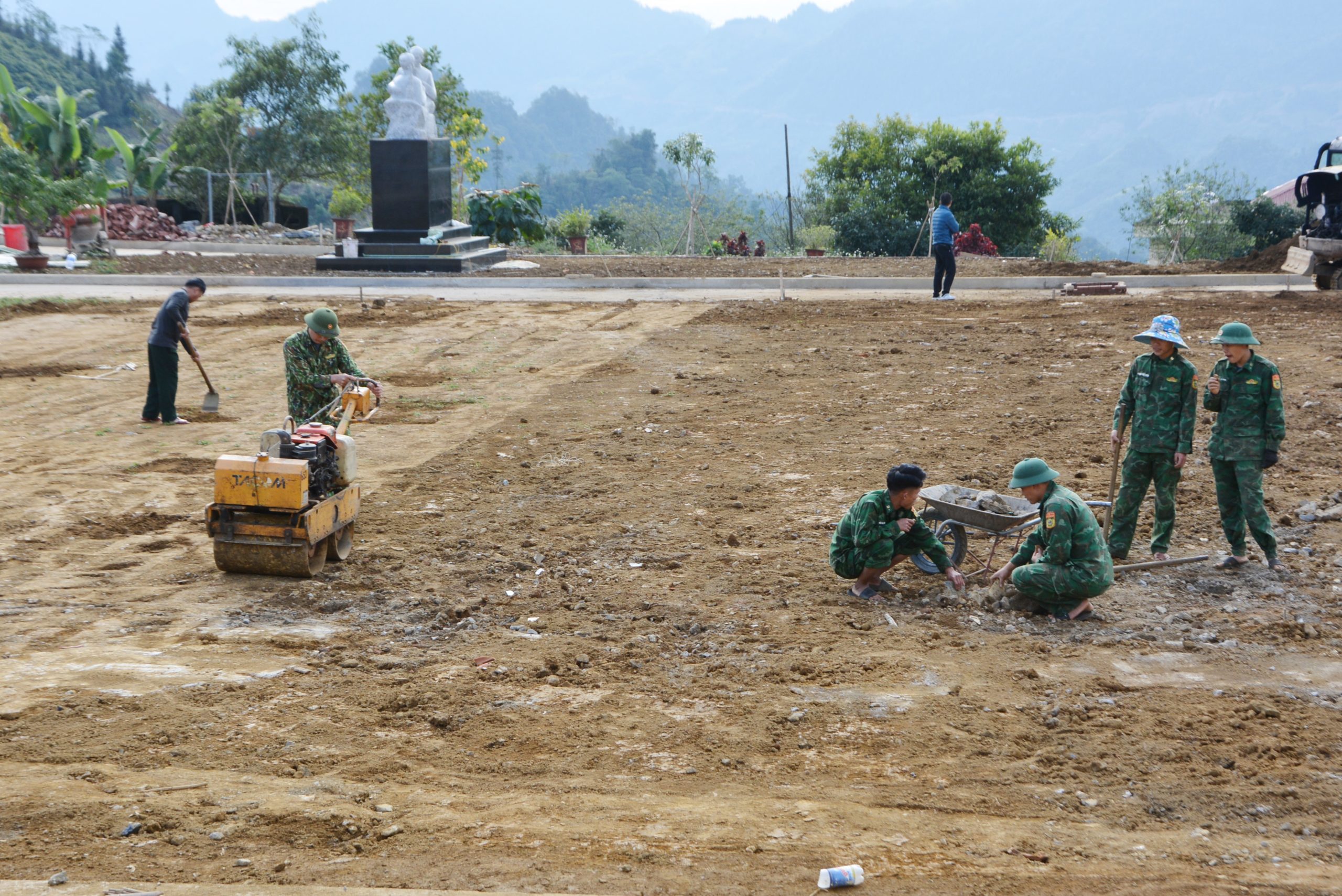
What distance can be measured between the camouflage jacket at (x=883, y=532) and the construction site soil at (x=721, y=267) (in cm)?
1768

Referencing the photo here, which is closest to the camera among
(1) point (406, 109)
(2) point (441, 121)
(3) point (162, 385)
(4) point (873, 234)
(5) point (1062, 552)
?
(5) point (1062, 552)

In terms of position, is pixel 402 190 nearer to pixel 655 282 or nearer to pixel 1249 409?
pixel 655 282

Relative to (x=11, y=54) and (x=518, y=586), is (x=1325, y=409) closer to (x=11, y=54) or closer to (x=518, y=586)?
(x=518, y=586)

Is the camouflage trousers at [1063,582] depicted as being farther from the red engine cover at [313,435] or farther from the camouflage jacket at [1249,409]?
the red engine cover at [313,435]

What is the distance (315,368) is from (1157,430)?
236 inches

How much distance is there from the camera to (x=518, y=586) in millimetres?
7344

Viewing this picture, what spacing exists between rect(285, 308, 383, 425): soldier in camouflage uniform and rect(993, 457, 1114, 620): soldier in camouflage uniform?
14.9 feet

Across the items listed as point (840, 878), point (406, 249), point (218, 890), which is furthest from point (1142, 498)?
point (406, 249)

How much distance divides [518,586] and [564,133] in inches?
7889

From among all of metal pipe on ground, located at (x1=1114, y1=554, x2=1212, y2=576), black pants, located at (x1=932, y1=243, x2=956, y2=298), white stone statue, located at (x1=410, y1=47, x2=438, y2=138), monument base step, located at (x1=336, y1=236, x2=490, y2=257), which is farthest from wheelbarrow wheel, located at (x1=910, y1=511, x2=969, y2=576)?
white stone statue, located at (x1=410, y1=47, x2=438, y2=138)

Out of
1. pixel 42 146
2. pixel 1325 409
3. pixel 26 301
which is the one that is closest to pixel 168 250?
pixel 42 146

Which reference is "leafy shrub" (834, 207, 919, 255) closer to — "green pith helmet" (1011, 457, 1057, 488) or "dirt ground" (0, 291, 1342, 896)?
"dirt ground" (0, 291, 1342, 896)

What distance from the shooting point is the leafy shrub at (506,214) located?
30.6m

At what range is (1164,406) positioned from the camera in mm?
7570
